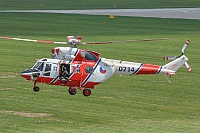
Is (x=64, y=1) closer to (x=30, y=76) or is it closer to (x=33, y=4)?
(x=33, y=4)

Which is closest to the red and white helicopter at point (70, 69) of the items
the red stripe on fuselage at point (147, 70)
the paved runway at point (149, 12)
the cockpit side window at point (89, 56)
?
the cockpit side window at point (89, 56)

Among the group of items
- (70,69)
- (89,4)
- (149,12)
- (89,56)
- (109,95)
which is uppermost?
(89,4)

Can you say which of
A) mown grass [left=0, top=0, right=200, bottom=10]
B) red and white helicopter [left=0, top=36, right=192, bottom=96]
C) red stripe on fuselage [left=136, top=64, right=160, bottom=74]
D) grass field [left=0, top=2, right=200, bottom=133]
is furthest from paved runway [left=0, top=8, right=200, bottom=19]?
red and white helicopter [left=0, top=36, right=192, bottom=96]

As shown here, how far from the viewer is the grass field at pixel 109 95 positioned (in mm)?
49750

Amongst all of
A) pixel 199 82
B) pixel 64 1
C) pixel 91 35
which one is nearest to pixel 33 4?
pixel 64 1

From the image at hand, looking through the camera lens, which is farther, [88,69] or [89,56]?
[88,69]

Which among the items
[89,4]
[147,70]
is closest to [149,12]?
[89,4]

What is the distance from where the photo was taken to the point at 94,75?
5309 cm

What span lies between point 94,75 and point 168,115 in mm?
4978

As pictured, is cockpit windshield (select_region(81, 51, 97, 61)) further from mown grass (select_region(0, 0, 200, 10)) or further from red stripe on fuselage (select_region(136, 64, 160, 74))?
mown grass (select_region(0, 0, 200, 10))

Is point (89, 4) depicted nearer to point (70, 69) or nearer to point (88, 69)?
point (88, 69)

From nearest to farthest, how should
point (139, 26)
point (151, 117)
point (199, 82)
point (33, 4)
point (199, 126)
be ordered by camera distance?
point (199, 126) → point (151, 117) → point (199, 82) → point (139, 26) → point (33, 4)

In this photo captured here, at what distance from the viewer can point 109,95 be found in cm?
6050

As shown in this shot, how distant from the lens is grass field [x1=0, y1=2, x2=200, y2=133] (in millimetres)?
49750
